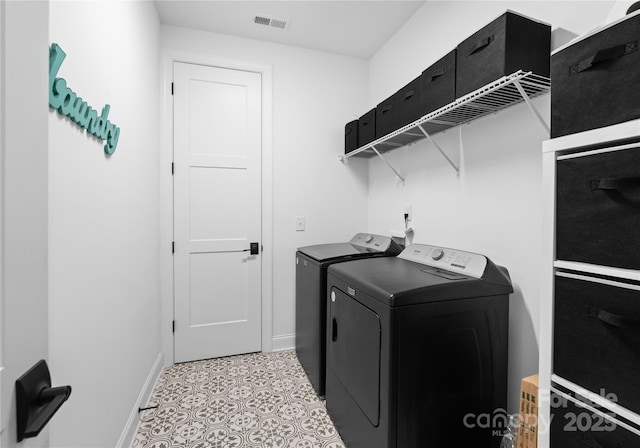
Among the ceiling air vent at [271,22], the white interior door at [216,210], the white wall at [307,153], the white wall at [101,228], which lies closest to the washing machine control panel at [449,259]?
the white wall at [307,153]

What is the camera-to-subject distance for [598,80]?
30.9 inches

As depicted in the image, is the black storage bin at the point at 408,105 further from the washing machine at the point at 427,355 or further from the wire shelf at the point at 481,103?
the washing machine at the point at 427,355

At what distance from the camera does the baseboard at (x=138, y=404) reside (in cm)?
164

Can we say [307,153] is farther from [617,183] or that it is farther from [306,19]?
[617,183]

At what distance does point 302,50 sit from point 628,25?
2.59 metres

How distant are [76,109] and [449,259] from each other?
1.81m

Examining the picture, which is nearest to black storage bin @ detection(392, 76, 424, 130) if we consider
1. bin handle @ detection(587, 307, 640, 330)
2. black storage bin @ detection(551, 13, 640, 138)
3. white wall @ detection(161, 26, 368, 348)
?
black storage bin @ detection(551, 13, 640, 138)

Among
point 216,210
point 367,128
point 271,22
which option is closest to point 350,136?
point 367,128

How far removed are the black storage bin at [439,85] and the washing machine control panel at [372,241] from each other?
100cm

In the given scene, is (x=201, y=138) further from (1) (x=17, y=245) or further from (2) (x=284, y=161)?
(1) (x=17, y=245)

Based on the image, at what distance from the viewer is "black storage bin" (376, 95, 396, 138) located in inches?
81.5

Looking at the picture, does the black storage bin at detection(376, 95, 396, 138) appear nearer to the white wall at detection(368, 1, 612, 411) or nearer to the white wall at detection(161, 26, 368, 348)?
the white wall at detection(368, 1, 612, 411)

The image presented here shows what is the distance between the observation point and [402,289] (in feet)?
4.27

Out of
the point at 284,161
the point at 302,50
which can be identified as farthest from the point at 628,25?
the point at 302,50
